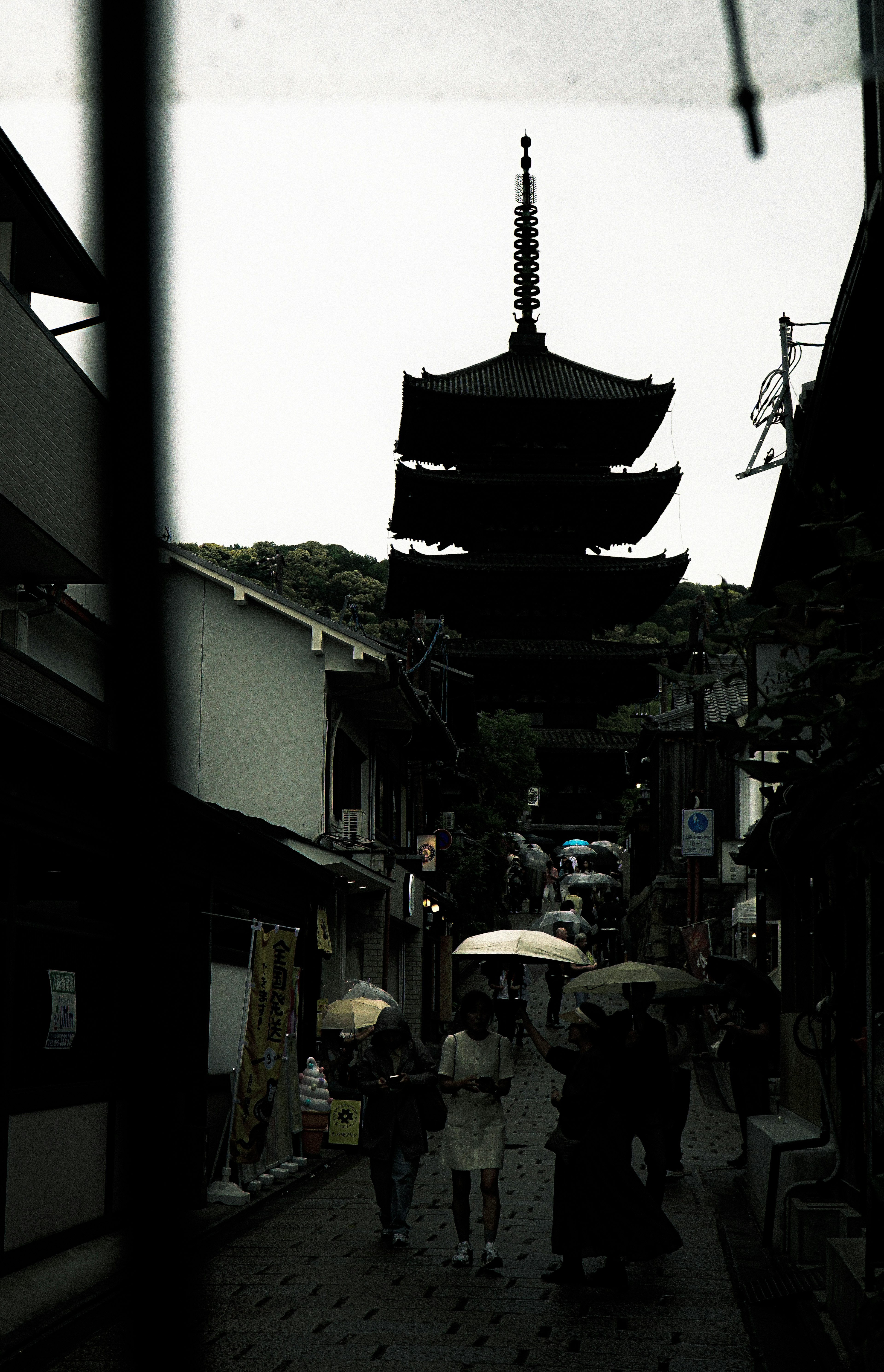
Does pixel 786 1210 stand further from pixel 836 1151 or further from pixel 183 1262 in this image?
pixel 183 1262

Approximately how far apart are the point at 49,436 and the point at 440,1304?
604 cm

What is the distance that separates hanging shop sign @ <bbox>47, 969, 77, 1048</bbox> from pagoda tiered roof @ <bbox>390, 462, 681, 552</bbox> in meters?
39.7

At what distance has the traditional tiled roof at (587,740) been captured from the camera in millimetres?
52594

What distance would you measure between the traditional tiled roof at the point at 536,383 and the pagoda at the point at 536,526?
0.23 ft

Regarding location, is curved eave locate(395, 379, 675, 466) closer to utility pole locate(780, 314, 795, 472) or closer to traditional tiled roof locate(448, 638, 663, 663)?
traditional tiled roof locate(448, 638, 663, 663)

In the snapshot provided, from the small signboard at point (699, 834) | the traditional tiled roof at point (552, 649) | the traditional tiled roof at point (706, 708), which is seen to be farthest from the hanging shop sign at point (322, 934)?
the traditional tiled roof at point (552, 649)

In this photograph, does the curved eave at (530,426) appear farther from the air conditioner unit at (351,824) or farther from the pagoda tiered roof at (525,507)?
the air conditioner unit at (351,824)

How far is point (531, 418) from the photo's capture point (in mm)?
50625

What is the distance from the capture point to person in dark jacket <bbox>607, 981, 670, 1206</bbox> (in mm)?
11352

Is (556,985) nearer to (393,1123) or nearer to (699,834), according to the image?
(699,834)

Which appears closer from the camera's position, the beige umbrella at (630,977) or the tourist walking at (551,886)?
the beige umbrella at (630,977)

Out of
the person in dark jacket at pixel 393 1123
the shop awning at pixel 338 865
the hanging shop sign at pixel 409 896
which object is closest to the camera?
the person in dark jacket at pixel 393 1123

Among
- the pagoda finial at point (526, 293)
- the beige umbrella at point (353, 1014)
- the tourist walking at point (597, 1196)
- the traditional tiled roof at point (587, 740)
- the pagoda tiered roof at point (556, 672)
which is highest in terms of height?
the pagoda finial at point (526, 293)

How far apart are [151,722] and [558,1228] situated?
Answer: 8585mm
